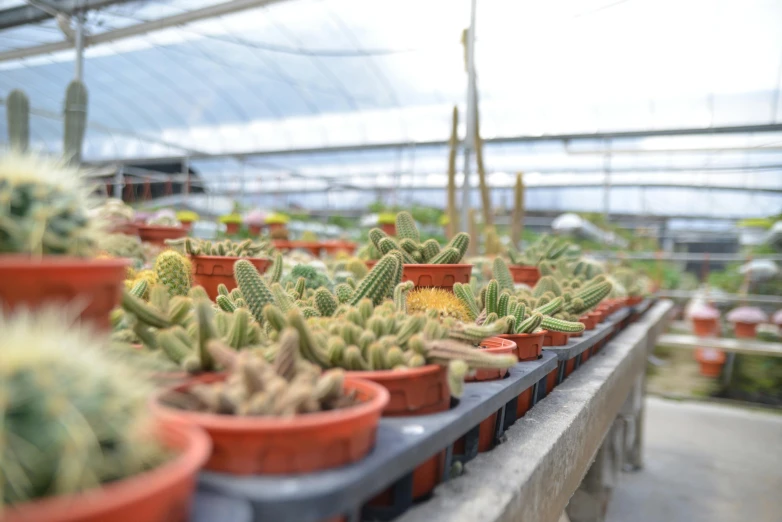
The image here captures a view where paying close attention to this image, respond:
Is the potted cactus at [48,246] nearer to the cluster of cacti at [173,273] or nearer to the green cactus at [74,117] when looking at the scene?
the cluster of cacti at [173,273]

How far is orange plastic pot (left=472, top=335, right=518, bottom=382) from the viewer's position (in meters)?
1.23

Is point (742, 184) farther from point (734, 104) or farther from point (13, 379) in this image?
point (13, 379)

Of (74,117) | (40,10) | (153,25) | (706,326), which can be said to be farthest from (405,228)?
(40,10)

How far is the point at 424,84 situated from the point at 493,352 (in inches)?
382

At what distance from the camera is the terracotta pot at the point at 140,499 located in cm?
45

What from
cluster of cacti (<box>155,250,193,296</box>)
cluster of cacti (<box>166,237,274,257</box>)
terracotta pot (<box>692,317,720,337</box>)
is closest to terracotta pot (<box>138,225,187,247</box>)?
cluster of cacti (<box>166,237,274,257</box>)

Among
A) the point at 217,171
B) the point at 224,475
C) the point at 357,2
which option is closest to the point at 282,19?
the point at 357,2

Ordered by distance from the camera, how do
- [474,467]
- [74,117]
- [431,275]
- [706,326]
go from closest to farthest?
[474,467] < [431,275] < [74,117] < [706,326]

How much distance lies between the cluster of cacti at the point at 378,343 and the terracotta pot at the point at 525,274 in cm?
177

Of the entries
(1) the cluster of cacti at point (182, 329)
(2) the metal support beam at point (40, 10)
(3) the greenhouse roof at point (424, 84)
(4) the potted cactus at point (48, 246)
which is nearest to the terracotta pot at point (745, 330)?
(3) the greenhouse roof at point (424, 84)

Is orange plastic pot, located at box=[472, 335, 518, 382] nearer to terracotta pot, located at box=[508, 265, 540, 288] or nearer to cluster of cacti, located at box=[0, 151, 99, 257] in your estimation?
cluster of cacti, located at box=[0, 151, 99, 257]

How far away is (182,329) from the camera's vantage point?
0.97m

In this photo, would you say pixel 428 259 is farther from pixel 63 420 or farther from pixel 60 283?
pixel 63 420

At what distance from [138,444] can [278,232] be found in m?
3.14
